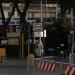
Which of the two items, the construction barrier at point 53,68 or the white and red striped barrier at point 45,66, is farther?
Result: the white and red striped barrier at point 45,66

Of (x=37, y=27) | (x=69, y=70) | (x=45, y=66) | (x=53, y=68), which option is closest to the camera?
(x=69, y=70)

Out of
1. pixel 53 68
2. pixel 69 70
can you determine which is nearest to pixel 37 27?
pixel 53 68

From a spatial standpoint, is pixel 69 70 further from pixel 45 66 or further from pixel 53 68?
pixel 45 66

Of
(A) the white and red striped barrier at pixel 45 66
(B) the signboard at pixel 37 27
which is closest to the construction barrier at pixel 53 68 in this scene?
(A) the white and red striped barrier at pixel 45 66

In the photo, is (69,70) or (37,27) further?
(37,27)

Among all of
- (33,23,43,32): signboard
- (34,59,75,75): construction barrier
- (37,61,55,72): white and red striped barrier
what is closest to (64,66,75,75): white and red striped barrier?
(34,59,75,75): construction barrier

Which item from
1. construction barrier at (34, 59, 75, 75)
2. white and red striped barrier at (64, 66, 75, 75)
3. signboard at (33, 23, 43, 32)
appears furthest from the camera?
signboard at (33, 23, 43, 32)

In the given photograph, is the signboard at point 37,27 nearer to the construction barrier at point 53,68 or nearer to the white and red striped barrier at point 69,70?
the construction barrier at point 53,68

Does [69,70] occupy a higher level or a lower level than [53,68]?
higher

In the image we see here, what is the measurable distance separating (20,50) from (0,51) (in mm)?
3484

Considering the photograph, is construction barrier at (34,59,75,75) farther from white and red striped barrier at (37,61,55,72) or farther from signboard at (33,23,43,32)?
signboard at (33,23,43,32)

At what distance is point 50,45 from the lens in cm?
4250

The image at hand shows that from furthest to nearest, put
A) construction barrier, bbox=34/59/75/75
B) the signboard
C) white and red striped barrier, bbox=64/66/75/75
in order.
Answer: the signboard < construction barrier, bbox=34/59/75/75 < white and red striped barrier, bbox=64/66/75/75

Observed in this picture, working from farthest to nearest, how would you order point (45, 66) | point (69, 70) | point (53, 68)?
point (45, 66) → point (53, 68) → point (69, 70)
